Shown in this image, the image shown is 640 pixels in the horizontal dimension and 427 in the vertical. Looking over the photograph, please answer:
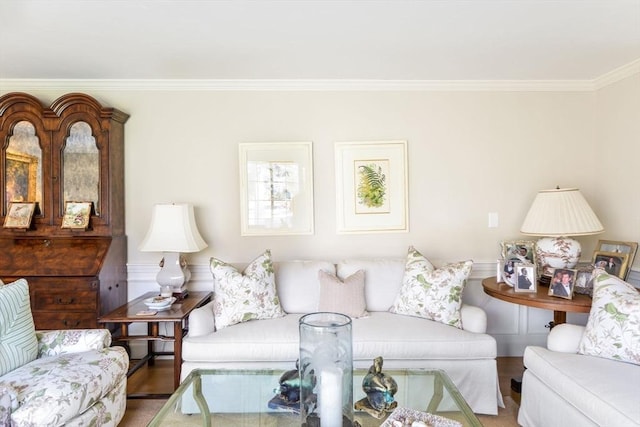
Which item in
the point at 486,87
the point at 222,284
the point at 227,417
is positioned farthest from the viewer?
the point at 486,87

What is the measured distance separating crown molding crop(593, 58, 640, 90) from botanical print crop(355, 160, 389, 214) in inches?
74.6

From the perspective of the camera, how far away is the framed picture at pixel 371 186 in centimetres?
315

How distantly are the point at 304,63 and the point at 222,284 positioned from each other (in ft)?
5.61

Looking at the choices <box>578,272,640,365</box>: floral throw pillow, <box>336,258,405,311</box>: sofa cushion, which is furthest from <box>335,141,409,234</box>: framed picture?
<box>578,272,640,365</box>: floral throw pillow

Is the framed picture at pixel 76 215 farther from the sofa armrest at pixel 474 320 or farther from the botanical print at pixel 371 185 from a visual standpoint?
the sofa armrest at pixel 474 320

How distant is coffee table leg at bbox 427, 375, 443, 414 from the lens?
159 centimetres

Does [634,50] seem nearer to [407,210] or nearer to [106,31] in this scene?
[407,210]

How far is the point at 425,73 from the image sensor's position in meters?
2.99

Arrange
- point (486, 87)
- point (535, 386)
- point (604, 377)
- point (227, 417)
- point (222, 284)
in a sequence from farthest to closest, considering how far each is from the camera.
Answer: point (486, 87) → point (222, 284) → point (535, 386) → point (604, 377) → point (227, 417)

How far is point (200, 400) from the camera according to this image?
167 centimetres

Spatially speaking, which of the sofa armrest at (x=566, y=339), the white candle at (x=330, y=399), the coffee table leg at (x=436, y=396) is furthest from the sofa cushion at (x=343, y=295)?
the white candle at (x=330, y=399)

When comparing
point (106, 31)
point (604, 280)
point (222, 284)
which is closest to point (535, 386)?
point (604, 280)

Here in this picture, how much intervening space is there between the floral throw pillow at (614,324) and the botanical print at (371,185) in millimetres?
1596

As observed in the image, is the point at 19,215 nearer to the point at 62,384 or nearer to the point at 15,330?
the point at 15,330
